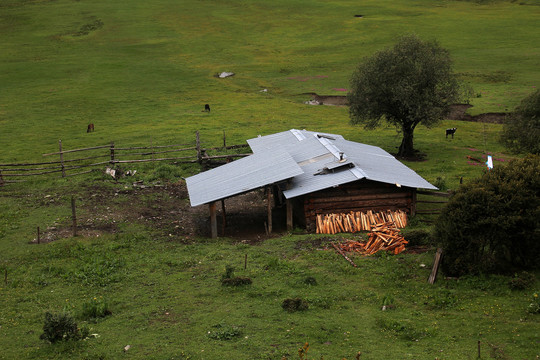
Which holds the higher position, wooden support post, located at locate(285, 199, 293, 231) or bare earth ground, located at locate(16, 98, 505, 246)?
wooden support post, located at locate(285, 199, 293, 231)

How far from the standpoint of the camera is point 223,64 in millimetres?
67188

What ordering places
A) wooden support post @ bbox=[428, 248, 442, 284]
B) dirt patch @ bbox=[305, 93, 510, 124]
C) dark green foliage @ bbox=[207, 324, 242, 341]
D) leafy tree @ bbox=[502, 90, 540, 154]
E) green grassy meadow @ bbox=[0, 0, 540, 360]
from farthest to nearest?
dirt patch @ bbox=[305, 93, 510, 124] → leafy tree @ bbox=[502, 90, 540, 154] → wooden support post @ bbox=[428, 248, 442, 284] → green grassy meadow @ bbox=[0, 0, 540, 360] → dark green foliage @ bbox=[207, 324, 242, 341]

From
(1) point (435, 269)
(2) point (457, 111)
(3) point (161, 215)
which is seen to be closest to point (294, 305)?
(1) point (435, 269)

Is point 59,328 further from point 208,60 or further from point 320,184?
point 208,60

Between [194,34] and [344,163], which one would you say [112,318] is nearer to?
[344,163]

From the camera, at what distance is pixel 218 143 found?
38.4 metres

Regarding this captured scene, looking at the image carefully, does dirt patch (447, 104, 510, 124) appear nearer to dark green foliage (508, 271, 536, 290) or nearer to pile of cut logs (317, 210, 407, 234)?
pile of cut logs (317, 210, 407, 234)

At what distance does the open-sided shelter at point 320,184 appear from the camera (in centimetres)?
2206

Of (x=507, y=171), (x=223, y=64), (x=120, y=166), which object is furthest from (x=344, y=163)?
(x=223, y=64)

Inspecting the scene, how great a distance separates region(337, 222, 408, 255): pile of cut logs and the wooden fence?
14.3 meters

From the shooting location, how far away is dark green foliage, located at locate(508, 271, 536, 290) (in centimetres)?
1444

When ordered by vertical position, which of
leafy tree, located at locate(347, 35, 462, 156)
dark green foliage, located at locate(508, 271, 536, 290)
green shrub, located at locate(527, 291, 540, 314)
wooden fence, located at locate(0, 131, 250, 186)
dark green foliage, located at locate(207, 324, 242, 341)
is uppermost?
leafy tree, located at locate(347, 35, 462, 156)

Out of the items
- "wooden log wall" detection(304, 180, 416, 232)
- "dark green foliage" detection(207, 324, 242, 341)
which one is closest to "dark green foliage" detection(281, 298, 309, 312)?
"dark green foliage" detection(207, 324, 242, 341)

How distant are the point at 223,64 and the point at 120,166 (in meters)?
35.9
